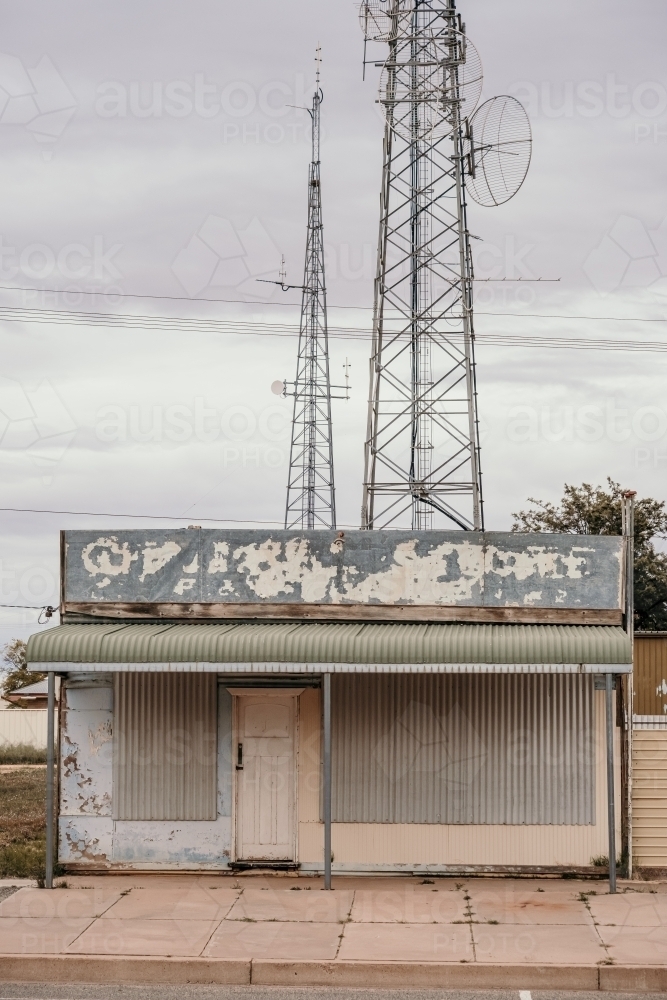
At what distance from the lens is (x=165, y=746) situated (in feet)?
49.6

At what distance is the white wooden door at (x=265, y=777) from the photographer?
1495cm

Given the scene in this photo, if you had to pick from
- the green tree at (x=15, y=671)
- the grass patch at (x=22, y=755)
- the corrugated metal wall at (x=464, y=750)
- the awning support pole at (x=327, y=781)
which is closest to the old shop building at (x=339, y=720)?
the corrugated metal wall at (x=464, y=750)

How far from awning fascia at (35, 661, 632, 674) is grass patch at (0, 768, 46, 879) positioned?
2.81m

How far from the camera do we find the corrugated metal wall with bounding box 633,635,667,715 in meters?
29.4

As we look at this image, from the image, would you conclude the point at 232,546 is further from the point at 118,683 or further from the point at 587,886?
the point at 587,886

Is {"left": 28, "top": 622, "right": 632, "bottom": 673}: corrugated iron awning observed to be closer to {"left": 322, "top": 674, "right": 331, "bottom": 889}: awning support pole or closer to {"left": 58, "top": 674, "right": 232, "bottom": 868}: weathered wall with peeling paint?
{"left": 322, "top": 674, "right": 331, "bottom": 889}: awning support pole

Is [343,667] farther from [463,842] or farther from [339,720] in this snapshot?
[463,842]

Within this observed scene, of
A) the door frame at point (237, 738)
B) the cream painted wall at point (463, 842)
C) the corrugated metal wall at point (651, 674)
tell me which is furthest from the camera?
the corrugated metal wall at point (651, 674)

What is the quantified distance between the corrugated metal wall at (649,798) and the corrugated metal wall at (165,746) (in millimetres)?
5070

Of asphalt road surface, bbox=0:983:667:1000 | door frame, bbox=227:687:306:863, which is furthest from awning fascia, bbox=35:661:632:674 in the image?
asphalt road surface, bbox=0:983:667:1000

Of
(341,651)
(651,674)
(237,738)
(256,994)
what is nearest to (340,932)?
(256,994)

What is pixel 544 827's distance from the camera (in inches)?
577

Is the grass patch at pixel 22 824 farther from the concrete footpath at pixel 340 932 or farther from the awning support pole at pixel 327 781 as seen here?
the awning support pole at pixel 327 781

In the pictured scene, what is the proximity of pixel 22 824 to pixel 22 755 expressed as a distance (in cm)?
1493
